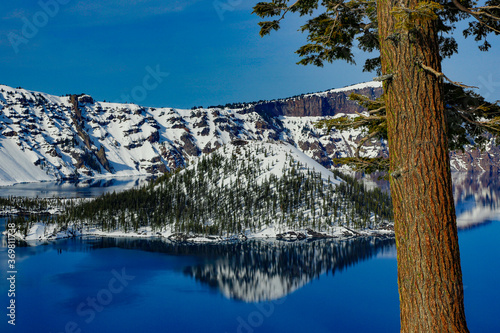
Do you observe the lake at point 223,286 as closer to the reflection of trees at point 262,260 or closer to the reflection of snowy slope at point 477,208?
the reflection of trees at point 262,260

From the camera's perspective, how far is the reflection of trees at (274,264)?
155 ft

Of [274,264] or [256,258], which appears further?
[256,258]

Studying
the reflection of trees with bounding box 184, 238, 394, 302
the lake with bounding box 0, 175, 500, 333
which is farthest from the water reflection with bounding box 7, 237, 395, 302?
the lake with bounding box 0, 175, 500, 333

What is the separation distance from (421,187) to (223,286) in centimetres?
4713

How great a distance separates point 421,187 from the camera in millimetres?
3842

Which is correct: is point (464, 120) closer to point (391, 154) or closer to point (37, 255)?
point (391, 154)

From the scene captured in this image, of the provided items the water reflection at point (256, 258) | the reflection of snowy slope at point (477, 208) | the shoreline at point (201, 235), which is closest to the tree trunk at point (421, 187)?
the water reflection at point (256, 258)

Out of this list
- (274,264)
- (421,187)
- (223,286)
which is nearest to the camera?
(421,187)

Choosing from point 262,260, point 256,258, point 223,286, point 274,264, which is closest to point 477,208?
point 274,264

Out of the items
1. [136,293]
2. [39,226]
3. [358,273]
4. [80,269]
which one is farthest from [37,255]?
[358,273]

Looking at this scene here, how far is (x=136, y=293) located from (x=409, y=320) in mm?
45023

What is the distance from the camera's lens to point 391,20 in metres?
4.19

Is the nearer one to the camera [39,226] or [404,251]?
[404,251]

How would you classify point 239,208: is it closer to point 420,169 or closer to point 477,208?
point 477,208
